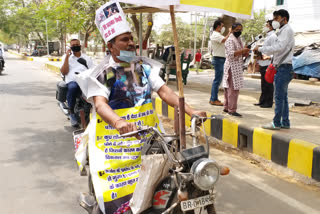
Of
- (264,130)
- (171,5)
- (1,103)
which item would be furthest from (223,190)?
(1,103)

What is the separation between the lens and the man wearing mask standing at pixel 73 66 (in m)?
5.48

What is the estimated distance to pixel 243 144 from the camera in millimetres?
4777

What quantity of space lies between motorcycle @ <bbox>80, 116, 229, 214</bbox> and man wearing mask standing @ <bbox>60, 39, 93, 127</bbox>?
389 cm

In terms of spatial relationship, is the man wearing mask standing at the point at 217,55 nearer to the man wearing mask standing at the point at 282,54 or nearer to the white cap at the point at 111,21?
the man wearing mask standing at the point at 282,54

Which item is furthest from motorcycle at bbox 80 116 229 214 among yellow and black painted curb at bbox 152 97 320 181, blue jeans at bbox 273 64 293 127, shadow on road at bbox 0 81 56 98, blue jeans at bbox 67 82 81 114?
shadow on road at bbox 0 81 56 98

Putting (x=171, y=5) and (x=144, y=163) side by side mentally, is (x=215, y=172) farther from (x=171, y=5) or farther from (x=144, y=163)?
(x=171, y=5)

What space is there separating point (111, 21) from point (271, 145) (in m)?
2.91

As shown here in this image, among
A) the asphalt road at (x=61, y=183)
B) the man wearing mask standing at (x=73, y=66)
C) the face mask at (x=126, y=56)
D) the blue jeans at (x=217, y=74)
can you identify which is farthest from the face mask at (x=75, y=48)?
the face mask at (x=126, y=56)

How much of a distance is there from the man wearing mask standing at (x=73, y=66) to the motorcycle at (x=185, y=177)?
153 inches

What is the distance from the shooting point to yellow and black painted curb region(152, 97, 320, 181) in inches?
143

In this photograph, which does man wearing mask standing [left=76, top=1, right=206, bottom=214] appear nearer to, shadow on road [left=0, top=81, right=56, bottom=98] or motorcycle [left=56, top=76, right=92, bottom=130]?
motorcycle [left=56, top=76, right=92, bottom=130]

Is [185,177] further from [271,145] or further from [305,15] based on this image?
[305,15]

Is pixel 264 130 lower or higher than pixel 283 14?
lower

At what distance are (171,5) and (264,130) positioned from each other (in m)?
2.86
